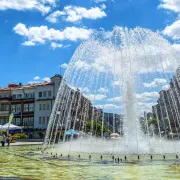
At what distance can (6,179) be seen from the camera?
32.3ft

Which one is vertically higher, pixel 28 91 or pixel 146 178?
pixel 28 91

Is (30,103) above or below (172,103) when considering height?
above

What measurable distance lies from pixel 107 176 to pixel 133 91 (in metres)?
16.1

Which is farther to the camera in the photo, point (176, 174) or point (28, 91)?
point (28, 91)

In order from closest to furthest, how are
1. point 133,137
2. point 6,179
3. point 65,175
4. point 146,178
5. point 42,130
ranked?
point 6,179, point 146,178, point 65,175, point 133,137, point 42,130

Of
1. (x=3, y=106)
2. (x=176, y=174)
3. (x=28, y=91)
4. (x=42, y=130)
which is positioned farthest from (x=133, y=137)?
(x=3, y=106)

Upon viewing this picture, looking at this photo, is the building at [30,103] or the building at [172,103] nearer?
the building at [172,103]

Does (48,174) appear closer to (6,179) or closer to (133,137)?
(6,179)

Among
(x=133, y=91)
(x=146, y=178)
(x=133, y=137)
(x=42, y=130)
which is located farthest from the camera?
(x=42, y=130)

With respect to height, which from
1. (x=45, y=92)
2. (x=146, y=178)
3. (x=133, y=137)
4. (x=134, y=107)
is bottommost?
(x=146, y=178)

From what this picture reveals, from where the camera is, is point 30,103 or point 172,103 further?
point 30,103

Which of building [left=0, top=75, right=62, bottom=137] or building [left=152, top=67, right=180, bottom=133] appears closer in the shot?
building [left=152, top=67, right=180, bottom=133]

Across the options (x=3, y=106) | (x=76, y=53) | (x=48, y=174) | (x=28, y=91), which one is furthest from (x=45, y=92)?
(x=48, y=174)

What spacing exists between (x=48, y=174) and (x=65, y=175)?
0.72 meters
